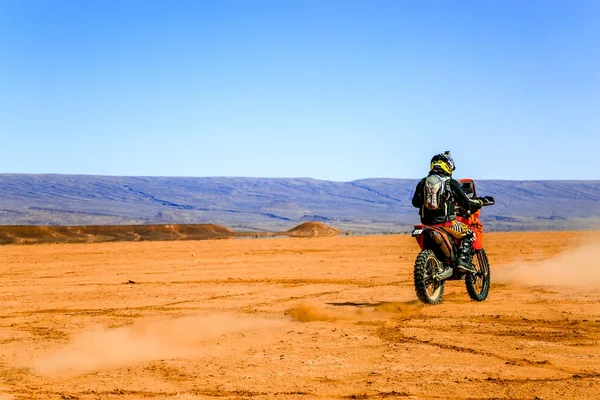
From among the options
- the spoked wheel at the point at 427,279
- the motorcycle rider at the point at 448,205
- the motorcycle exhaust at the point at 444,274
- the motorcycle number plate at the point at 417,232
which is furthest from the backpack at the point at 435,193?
the motorcycle exhaust at the point at 444,274

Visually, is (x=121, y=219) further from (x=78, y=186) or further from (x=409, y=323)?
(x=409, y=323)

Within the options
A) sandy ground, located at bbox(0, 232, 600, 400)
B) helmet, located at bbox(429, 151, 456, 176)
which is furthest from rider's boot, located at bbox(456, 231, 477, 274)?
helmet, located at bbox(429, 151, 456, 176)

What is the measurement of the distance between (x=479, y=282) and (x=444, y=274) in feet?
4.08

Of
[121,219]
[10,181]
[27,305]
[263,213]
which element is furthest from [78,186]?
[27,305]

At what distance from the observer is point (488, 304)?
1196 centimetres

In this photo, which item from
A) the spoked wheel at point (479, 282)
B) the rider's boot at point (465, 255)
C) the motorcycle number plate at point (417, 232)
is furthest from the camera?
the spoked wheel at point (479, 282)

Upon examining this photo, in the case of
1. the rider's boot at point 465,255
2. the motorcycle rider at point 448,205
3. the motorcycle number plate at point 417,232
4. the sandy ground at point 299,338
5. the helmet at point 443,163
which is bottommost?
the sandy ground at point 299,338

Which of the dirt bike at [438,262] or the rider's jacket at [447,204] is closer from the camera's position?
the dirt bike at [438,262]

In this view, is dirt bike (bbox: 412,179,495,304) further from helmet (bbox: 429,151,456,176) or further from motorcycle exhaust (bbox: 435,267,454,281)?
helmet (bbox: 429,151,456,176)

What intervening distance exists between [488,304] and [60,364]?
6621mm

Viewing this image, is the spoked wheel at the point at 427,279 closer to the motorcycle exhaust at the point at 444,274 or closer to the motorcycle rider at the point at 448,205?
the motorcycle exhaust at the point at 444,274

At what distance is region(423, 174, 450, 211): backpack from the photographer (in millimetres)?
11727

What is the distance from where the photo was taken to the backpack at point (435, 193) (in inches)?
462

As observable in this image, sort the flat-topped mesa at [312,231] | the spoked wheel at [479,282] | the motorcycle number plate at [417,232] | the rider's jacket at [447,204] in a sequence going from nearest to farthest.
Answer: the motorcycle number plate at [417,232] → the rider's jacket at [447,204] → the spoked wheel at [479,282] → the flat-topped mesa at [312,231]
